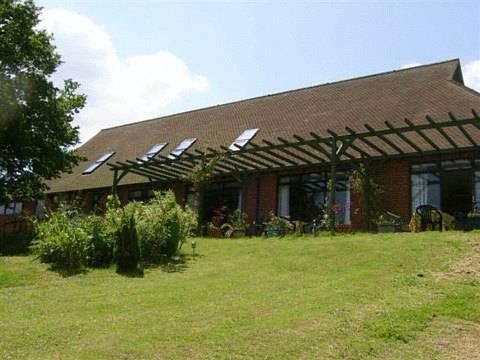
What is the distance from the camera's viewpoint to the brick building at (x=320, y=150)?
15945 millimetres

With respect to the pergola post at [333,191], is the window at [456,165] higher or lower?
higher

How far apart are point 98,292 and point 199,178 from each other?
10503mm

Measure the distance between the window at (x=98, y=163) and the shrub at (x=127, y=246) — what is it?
55.0 ft

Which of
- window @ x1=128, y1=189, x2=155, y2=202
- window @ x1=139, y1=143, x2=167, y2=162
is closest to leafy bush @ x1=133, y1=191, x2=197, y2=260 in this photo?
window @ x1=128, y1=189, x2=155, y2=202

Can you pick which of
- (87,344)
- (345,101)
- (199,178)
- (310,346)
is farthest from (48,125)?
(310,346)

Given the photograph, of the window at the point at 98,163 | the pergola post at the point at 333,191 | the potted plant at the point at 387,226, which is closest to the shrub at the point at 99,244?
the pergola post at the point at 333,191

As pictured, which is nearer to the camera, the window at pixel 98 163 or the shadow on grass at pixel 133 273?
the shadow on grass at pixel 133 273

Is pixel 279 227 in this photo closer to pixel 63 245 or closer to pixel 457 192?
pixel 457 192

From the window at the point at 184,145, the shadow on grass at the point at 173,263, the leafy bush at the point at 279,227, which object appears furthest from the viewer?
the window at the point at 184,145

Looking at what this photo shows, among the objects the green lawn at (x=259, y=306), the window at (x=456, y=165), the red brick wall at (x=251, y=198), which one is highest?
the window at (x=456, y=165)

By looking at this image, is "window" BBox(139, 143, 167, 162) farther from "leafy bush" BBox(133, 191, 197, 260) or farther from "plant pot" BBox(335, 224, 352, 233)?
"leafy bush" BBox(133, 191, 197, 260)

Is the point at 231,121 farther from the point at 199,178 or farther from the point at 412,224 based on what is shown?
the point at 412,224

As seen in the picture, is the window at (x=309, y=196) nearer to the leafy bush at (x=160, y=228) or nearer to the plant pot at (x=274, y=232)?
the plant pot at (x=274, y=232)

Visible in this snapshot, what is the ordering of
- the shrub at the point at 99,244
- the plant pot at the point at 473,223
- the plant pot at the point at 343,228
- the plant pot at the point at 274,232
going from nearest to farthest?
the shrub at the point at 99,244 < the plant pot at the point at 473,223 < the plant pot at the point at 274,232 < the plant pot at the point at 343,228
